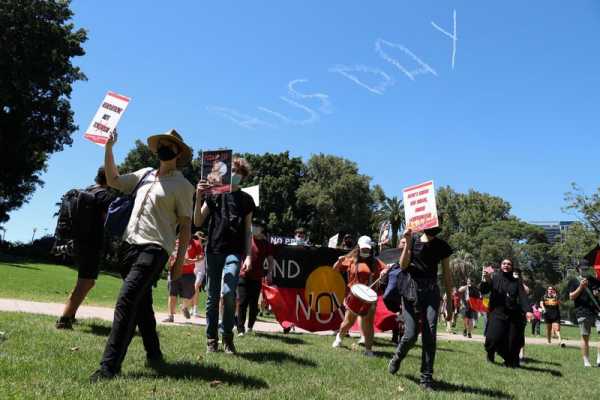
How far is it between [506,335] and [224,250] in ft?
18.0

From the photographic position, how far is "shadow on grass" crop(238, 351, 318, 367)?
618 centimetres

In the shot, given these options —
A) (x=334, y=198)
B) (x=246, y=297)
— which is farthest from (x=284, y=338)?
(x=334, y=198)

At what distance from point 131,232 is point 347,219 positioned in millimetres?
56821

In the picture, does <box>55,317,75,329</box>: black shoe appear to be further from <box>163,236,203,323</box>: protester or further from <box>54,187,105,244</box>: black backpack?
<box>163,236,203,323</box>: protester

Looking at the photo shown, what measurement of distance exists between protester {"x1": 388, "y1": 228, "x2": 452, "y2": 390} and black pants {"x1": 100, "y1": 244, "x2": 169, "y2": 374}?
2691 mm

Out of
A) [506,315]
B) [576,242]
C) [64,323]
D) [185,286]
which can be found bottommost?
[64,323]

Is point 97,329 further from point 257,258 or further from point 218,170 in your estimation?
point 218,170

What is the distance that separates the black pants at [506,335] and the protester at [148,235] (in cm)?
601

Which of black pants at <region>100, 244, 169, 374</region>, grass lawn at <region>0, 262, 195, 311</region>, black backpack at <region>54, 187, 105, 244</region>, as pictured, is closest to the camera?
black pants at <region>100, 244, 169, 374</region>

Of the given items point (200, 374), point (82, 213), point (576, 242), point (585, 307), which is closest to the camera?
point (200, 374)

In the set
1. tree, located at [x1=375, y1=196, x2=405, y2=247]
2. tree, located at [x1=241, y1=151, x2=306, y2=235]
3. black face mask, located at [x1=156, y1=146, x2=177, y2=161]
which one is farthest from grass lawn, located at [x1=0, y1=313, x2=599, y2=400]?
tree, located at [x1=375, y1=196, x2=405, y2=247]

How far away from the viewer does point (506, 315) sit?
931 centimetres

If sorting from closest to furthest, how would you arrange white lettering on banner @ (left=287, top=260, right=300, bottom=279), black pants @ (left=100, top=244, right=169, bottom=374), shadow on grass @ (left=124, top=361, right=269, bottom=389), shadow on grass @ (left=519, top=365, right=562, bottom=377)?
1. black pants @ (left=100, top=244, right=169, bottom=374)
2. shadow on grass @ (left=124, top=361, right=269, bottom=389)
3. shadow on grass @ (left=519, top=365, right=562, bottom=377)
4. white lettering on banner @ (left=287, top=260, right=300, bottom=279)

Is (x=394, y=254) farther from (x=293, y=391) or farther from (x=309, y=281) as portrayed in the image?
(x=293, y=391)
